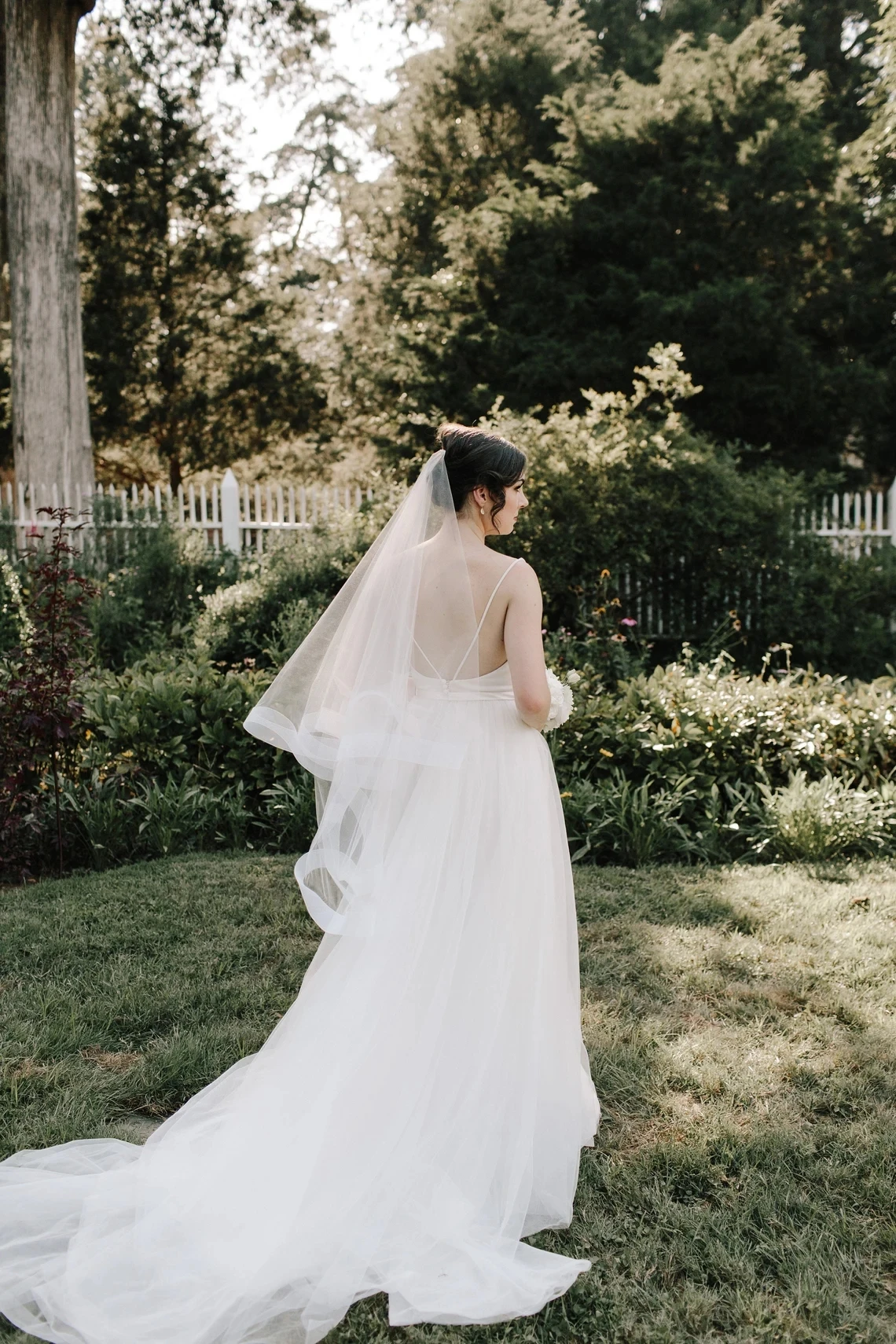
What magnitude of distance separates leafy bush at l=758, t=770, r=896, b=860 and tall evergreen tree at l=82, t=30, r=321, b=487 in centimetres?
1790

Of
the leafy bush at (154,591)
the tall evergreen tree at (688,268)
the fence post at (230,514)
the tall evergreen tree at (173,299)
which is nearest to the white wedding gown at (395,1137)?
the leafy bush at (154,591)

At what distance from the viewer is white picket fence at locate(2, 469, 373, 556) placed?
423 inches

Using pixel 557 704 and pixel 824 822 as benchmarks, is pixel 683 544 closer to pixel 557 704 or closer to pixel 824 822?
pixel 824 822

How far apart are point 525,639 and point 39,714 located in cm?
339

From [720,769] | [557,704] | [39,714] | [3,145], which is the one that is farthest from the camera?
[3,145]

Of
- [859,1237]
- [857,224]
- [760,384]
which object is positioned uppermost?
[857,224]

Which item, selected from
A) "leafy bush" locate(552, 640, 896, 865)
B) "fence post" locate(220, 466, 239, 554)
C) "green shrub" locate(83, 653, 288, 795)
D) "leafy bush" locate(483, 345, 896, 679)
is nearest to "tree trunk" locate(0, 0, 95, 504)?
"fence post" locate(220, 466, 239, 554)

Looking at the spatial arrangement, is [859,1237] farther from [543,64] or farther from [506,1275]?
[543,64]


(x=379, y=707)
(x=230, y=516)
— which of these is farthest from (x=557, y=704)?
(x=230, y=516)

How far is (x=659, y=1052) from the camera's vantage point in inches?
141

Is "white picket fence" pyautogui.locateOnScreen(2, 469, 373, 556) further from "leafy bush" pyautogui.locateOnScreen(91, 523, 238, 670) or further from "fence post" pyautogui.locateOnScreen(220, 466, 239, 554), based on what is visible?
"leafy bush" pyautogui.locateOnScreen(91, 523, 238, 670)

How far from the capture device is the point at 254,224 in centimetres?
2320

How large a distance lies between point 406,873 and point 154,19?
15228 millimetres

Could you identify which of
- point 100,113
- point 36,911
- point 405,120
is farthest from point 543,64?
point 36,911
